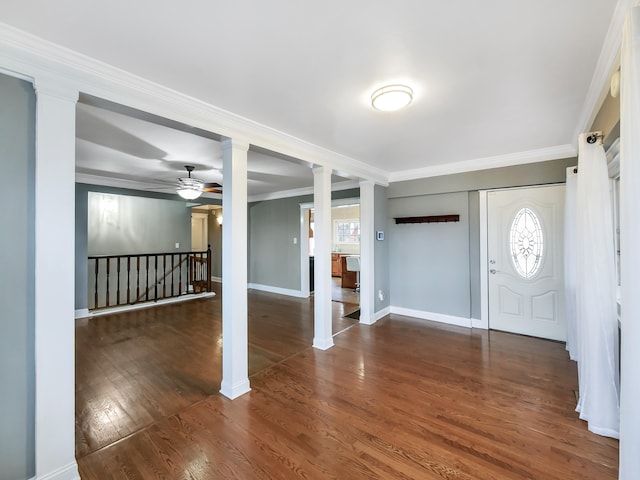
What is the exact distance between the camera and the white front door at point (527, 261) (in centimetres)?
367

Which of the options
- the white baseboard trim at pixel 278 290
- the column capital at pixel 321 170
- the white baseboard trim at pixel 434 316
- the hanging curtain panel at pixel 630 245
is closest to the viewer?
the hanging curtain panel at pixel 630 245

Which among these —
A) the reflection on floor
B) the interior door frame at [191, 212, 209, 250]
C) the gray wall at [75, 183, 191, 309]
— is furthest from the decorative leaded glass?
the interior door frame at [191, 212, 209, 250]

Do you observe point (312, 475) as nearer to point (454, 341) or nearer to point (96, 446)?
point (96, 446)

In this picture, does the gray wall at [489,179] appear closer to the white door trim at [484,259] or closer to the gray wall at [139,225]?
the white door trim at [484,259]

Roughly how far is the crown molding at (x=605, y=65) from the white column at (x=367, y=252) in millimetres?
2511

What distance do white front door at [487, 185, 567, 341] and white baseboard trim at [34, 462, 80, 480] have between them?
4.65 metres

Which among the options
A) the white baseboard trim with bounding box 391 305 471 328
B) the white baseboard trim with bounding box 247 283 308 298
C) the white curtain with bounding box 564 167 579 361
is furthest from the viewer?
the white baseboard trim with bounding box 247 283 308 298

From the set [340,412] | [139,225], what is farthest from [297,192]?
[340,412]

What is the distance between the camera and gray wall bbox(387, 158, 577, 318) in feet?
13.6

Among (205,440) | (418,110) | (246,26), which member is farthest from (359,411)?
(246,26)

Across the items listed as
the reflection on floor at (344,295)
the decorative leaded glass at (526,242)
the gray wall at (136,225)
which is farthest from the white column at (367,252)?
the gray wall at (136,225)

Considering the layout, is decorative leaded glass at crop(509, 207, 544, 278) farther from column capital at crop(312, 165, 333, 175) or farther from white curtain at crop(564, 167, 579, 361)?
column capital at crop(312, 165, 333, 175)

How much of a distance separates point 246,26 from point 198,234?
32.2ft

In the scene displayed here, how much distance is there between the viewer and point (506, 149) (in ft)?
11.6
